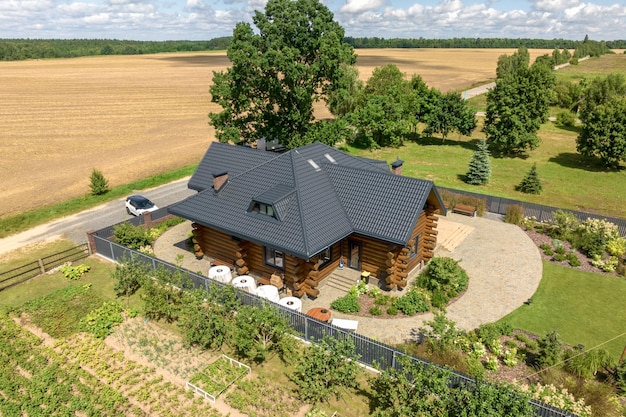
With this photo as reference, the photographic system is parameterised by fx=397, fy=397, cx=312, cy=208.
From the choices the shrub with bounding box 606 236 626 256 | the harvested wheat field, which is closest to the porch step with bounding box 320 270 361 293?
the shrub with bounding box 606 236 626 256

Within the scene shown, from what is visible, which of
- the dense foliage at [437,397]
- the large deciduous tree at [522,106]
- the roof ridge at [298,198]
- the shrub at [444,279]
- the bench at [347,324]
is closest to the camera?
the dense foliage at [437,397]

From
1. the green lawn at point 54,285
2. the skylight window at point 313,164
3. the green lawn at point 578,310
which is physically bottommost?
the green lawn at point 578,310

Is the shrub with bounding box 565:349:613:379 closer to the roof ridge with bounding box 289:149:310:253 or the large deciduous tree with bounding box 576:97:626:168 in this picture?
→ the roof ridge with bounding box 289:149:310:253

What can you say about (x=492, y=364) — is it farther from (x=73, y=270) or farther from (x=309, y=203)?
(x=73, y=270)

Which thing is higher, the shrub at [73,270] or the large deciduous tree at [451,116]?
the large deciduous tree at [451,116]

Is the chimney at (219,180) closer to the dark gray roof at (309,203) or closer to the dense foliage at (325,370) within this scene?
the dark gray roof at (309,203)

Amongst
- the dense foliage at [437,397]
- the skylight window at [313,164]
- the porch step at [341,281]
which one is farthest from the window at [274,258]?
the dense foliage at [437,397]

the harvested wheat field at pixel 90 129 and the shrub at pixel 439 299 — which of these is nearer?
the shrub at pixel 439 299
